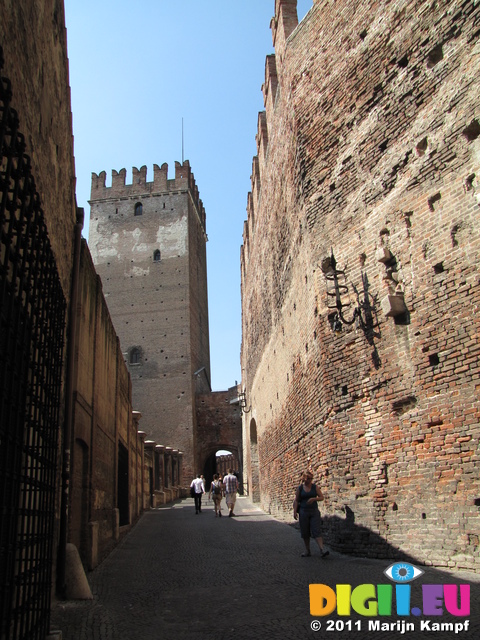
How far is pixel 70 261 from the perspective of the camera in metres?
6.43

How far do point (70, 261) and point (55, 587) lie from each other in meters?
3.47

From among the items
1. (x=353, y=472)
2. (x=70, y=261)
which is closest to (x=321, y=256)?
(x=353, y=472)

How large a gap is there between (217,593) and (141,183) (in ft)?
110

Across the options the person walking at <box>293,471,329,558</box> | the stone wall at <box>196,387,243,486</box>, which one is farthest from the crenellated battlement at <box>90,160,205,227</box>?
the person walking at <box>293,471,329,558</box>

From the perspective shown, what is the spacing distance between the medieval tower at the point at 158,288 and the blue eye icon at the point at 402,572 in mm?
24652

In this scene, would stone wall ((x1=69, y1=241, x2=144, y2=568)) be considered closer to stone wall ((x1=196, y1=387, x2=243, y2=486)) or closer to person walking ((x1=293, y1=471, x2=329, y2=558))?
person walking ((x1=293, y1=471, x2=329, y2=558))

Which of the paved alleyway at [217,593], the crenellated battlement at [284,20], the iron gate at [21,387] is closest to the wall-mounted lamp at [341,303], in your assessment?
the paved alleyway at [217,593]

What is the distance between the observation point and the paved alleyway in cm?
388

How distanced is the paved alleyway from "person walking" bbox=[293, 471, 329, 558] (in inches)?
10.1

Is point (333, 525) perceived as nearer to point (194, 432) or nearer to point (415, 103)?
point (415, 103)

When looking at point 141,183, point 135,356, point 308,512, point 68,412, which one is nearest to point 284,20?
point 68,412

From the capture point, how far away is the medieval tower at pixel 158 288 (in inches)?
1216
